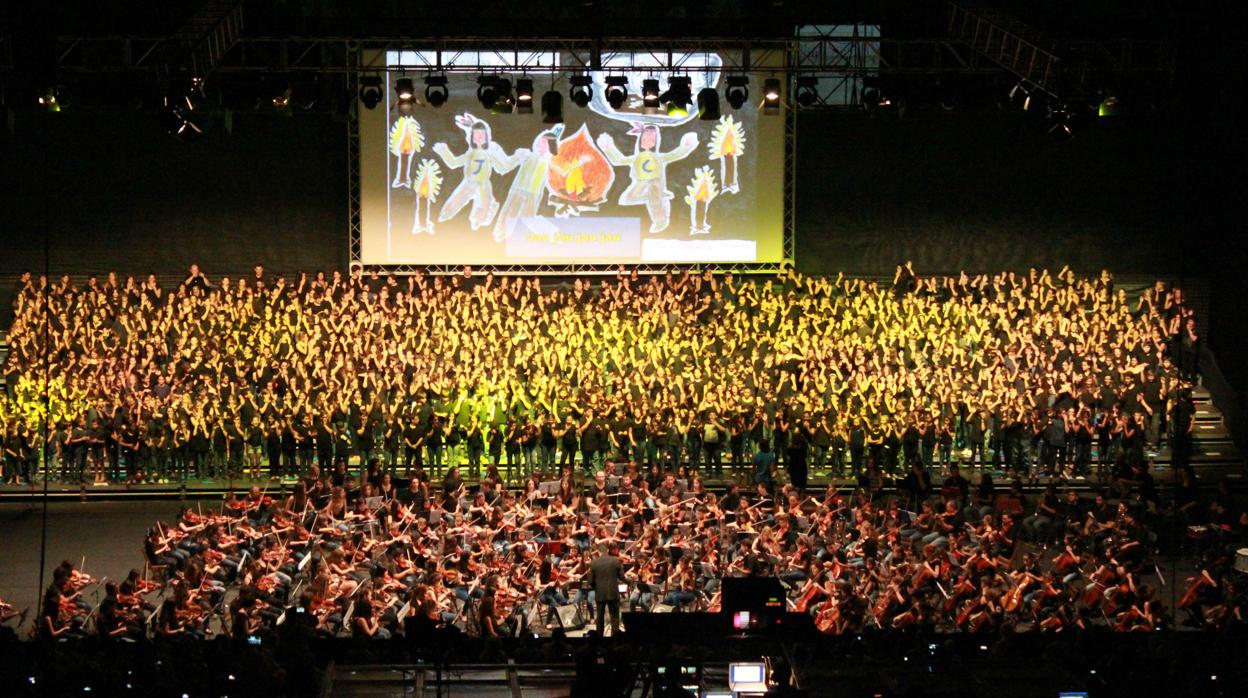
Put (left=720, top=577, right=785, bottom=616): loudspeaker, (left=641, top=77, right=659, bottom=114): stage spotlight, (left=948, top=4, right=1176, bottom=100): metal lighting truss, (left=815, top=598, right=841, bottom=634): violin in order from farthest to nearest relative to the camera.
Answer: (left=641, top=77, right=659, bottom=114): stage spotlight < (left=948, top=4, right=1176, bottom=100): metal lighting truss < (left=815, top=598, right=841, bottom=634): violin < (left=720, top=577, right=785, bottom=616): loudspeaker

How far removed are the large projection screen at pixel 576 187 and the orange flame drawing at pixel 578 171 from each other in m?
0.02

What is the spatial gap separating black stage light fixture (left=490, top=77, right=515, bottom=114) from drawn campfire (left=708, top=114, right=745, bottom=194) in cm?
560

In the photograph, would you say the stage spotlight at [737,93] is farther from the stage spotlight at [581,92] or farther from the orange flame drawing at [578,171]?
the orange flame drawing at [578,171]

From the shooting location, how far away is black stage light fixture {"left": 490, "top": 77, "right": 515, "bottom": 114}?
20781 millimetres

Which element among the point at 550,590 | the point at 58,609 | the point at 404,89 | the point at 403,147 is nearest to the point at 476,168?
the point at 403,147

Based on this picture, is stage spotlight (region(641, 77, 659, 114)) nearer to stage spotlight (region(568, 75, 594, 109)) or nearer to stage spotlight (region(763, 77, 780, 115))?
stage spotlight (region(568, 75, 594, 109))

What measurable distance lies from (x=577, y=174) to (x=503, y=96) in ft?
16.6

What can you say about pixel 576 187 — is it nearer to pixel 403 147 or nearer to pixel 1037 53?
pixel 403 147

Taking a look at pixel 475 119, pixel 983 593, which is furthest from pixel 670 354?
pixel 983 593

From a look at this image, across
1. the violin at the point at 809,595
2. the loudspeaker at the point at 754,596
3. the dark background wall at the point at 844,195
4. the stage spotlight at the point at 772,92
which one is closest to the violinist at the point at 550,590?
the violin at the point at 809,595

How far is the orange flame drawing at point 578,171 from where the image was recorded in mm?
25938

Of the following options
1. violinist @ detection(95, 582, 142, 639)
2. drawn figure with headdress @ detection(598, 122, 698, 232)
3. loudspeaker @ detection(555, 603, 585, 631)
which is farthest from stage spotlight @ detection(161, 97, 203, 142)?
drawn figure with headdress @ detection(598, 122, 698, 232)

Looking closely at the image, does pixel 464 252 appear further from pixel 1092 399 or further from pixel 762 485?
pixel 1092 399

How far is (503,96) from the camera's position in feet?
68.9
